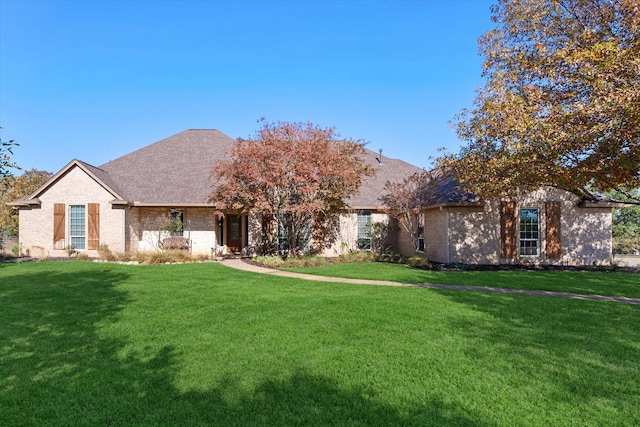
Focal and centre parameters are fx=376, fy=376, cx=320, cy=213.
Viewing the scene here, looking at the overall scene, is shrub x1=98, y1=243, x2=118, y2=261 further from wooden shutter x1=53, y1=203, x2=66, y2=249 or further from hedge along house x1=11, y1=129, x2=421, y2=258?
wooden shutter x1=53, y1=203, x2=66, y2=249

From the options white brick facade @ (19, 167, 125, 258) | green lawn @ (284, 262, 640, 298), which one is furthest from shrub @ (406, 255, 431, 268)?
white brick facade @ (19, 167, 125, 258)

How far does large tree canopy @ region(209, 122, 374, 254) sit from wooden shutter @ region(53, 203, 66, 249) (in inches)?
318

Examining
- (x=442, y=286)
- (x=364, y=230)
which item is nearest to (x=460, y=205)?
(x=364, y=230)

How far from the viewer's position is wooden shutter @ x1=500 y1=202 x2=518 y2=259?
16375 millimetres

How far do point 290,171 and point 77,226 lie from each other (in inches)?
449

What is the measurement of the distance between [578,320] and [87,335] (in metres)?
8.36

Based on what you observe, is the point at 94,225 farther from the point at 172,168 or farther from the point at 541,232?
the point at 541,232

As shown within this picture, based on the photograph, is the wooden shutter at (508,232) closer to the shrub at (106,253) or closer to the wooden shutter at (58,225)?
the shrub at (106,253)

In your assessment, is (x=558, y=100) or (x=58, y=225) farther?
(x=58, y=225)

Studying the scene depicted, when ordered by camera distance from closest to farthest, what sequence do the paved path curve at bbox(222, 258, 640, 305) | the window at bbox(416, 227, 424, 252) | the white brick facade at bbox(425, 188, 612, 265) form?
the paved path curve at bbox(222, 258, 640, 305), the white brick facade at bbox(425, 188, 612, 265), the window at bbox(416, 227, 424, 252)

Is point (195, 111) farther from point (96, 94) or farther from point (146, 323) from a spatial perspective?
point (146, 323)

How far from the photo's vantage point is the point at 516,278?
12.3 m

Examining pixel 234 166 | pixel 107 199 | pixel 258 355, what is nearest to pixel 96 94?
pixel 107 199

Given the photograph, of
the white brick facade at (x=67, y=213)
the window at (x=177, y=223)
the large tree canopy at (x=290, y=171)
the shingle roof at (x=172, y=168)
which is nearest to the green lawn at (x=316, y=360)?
the large tree canopy at (x=290, y=171)
